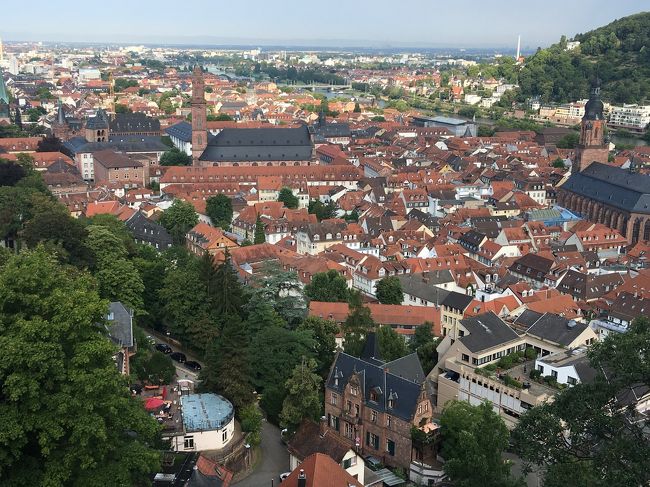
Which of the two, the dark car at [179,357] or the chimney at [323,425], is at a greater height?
the chimney at [323,425]

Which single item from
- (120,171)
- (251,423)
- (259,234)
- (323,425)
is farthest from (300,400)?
(120,171)

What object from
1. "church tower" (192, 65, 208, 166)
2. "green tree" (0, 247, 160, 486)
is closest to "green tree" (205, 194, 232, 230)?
"church tower" (192, 65, 208, 166)

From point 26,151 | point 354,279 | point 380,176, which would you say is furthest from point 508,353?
point 26,151

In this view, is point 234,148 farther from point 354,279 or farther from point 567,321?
point 567,321

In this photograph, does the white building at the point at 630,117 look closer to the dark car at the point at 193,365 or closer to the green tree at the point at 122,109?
the green tree at the point at 122,109

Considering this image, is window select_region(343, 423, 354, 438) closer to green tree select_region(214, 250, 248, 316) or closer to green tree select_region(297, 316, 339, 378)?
green tree select_region(297, 316, 339, 378)

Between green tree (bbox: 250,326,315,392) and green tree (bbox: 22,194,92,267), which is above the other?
green tree (bbox: 22,194,92,267)

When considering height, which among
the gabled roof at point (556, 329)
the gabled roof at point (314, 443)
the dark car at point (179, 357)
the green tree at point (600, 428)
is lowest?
the dark car at point (179, 357)

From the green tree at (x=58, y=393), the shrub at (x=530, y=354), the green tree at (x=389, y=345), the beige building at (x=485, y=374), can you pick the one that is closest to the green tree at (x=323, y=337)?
the green tree at (x=389, y=345)
